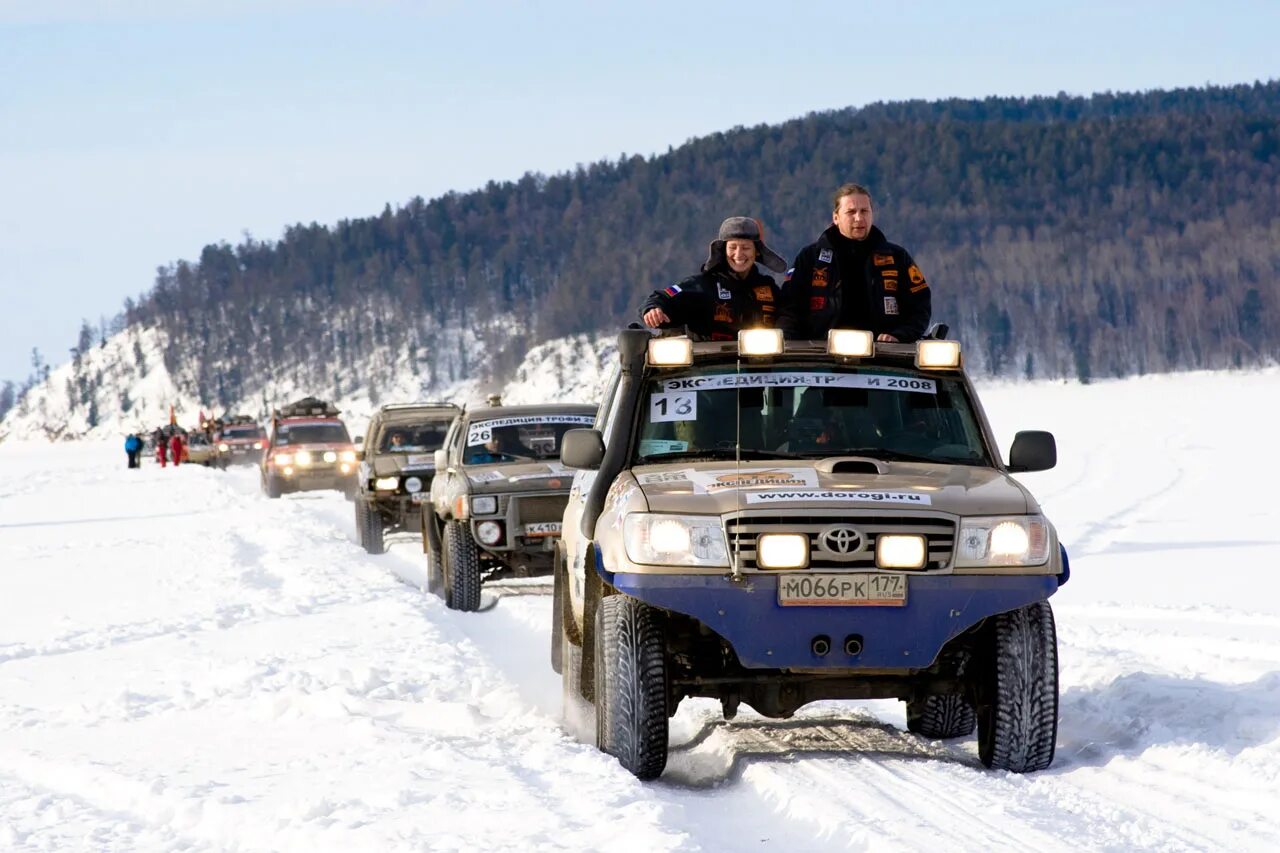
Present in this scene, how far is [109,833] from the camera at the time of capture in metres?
5.21

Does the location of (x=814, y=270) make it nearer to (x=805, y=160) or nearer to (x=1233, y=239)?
(x=1233, y=239)

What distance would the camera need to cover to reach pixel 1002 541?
5.79m

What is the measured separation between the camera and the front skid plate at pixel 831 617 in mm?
5664

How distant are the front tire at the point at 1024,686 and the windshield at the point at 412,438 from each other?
42.3 feet

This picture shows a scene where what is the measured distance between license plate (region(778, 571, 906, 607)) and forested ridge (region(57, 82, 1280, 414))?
129 metres

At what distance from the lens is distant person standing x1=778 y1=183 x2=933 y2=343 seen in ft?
26.7

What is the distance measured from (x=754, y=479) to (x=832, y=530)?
48 cm

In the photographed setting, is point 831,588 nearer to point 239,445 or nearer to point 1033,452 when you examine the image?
point 1033,452

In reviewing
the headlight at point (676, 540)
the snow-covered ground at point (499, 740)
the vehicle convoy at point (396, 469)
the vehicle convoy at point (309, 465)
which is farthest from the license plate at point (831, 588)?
the vehicle convoy at point (309, 465)

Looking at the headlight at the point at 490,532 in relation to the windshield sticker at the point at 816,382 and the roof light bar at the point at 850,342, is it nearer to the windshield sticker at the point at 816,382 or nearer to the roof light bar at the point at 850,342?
the windshield sticker at the point at 816,382

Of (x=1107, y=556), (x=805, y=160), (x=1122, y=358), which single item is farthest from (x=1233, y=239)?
(x=1107, y=556)

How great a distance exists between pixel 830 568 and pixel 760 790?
845 millimetres

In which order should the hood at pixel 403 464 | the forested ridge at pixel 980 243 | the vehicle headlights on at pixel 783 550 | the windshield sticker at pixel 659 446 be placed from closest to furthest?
the vehicle headlights on at pixel 783 550 < the windshield sticker at pixel 659 446 < the hood at pixel 403 464 < the forested ridge at pixel 980 243

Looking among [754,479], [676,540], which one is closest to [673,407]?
[754,479]
